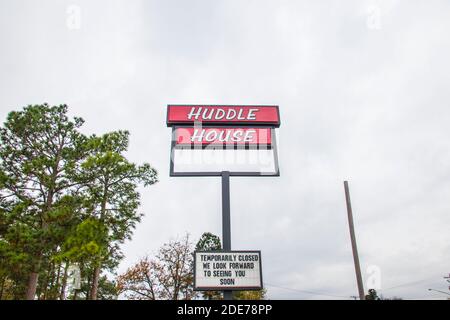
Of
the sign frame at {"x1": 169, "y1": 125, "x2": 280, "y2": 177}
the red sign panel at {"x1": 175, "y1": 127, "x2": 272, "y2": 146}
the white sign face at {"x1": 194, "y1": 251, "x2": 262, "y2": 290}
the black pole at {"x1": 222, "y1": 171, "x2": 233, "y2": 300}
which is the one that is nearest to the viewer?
the white sign face at {"x1": 194, "y1": 251, "x2": 262, "y2": 290}

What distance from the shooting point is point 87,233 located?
74.0ft

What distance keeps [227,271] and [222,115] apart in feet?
18.1

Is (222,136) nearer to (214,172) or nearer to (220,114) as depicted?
(220,114)

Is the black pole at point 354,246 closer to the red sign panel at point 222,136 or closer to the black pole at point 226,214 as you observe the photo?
the red sign panel at point 222,136

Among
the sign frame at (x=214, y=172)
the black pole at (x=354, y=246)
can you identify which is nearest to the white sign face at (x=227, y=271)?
the sign frame at (x=214, y=172)

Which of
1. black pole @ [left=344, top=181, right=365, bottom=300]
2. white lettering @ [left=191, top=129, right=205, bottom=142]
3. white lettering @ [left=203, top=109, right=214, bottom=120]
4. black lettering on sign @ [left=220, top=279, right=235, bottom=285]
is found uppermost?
white lettering @ [left=203, top=109, right=214, bottom=120]

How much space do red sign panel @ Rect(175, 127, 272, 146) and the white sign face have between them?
3937mm

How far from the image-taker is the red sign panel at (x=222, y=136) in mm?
11401

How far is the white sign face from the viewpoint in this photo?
9.51m

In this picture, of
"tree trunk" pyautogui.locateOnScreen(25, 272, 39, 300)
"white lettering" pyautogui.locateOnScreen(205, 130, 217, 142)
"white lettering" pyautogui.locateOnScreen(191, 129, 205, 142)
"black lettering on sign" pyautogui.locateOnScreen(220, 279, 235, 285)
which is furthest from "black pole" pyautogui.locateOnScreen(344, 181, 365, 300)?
"tree trunk" pyautogui.locateOnScreen(25, 272, 39, 300)

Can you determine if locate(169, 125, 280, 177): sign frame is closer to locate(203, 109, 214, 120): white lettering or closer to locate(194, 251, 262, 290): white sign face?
locate(203, 109, 214, 120): white lettering

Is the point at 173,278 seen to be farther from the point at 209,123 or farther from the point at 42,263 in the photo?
the point at 209,123
